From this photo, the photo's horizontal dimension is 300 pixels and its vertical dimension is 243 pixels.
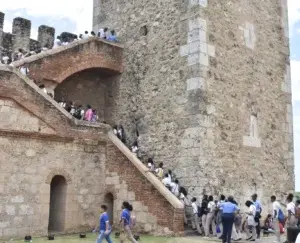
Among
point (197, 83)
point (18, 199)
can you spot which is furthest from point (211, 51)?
point (18, 199)

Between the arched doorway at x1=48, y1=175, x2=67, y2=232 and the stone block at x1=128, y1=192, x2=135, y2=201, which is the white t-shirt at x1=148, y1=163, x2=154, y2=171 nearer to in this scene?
the stone block at x1=128, y1=192, x2=135, y2=201

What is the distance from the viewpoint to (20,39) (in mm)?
23094

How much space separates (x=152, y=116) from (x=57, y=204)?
14.7ft

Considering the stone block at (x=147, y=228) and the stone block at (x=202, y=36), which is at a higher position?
the stone block at (x=202, y=36)

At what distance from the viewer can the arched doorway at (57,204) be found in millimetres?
13641

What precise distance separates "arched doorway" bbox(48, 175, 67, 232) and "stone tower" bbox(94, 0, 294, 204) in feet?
11.5

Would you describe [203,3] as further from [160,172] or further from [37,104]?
[37,104]

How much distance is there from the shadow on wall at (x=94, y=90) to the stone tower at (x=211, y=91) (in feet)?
1.72

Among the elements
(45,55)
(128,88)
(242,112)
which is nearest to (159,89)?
(128,88)

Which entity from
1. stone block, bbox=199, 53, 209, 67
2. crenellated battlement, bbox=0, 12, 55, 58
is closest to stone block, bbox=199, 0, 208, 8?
stone block, bbox=199, 53, 209, 67

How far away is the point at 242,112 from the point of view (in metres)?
16.1

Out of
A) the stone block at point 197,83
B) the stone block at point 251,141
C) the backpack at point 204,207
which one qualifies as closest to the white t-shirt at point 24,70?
the stone block at point 197,83

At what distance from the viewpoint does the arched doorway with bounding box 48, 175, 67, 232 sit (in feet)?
44.8

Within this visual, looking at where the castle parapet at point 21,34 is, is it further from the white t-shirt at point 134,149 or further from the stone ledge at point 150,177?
the stone ledge at point 150,177
